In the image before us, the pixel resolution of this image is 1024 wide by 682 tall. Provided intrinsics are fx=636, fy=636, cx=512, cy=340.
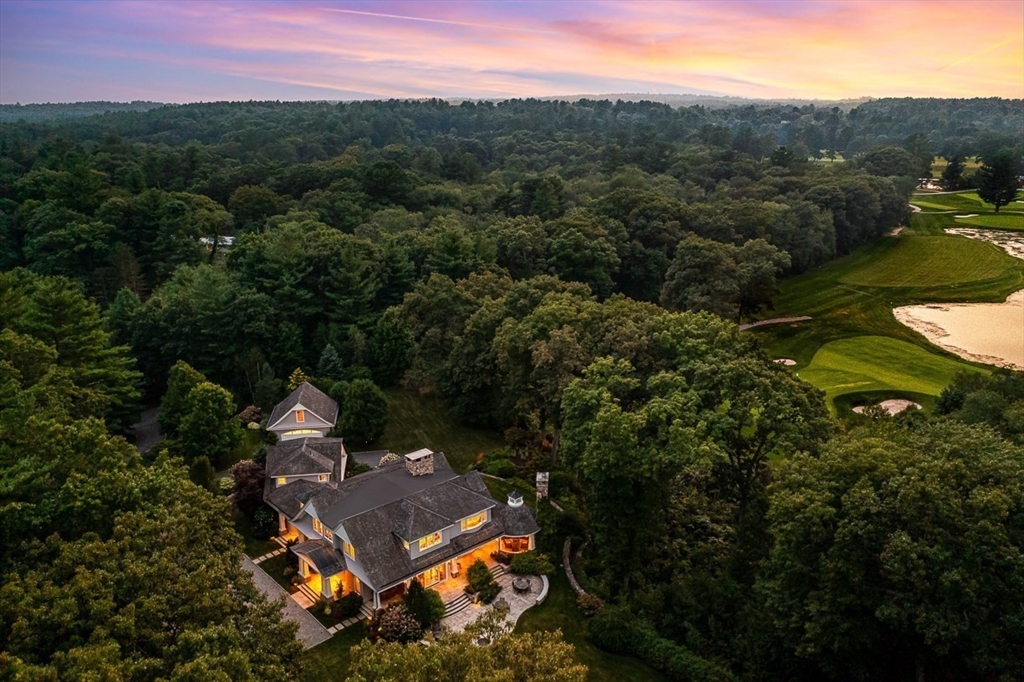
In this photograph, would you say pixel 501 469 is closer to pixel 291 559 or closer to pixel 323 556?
pixel 323 556

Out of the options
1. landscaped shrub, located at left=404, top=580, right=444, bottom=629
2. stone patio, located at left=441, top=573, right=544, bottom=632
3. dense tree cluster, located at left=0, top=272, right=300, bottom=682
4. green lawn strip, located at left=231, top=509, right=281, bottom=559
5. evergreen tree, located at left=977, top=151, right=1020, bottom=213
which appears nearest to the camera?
dense tree cluster, located at left=0, top=272, right=300, bottom=682

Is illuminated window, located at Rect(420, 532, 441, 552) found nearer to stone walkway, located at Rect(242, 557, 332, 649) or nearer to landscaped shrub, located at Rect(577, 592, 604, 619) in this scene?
stone walkway, located at Rect(242, 557, 332, 649)

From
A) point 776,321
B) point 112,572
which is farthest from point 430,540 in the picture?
point 776,321

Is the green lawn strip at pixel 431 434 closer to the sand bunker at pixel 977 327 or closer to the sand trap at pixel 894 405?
the sand trap at pixel 894 405

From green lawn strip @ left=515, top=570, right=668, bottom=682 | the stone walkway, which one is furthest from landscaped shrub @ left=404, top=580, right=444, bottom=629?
the stone walkway

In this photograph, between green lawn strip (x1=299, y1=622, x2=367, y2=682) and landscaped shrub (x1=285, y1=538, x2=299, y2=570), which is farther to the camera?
landscaped shrub (x1=285, y1=538, x2=299, y2=570)

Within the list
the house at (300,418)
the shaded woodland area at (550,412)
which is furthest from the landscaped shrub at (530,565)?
the house at (300,418)

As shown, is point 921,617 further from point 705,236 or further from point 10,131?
point 10,131
